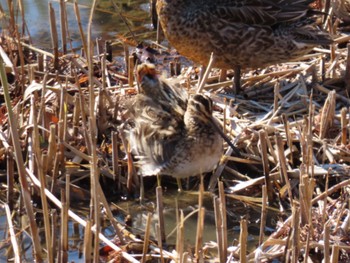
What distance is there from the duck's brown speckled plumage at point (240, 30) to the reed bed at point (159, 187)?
0.22m

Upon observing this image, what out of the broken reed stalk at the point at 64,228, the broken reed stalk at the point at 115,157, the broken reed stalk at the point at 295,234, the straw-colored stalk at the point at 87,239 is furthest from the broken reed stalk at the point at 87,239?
the broken reed stalk at the point at 115,157

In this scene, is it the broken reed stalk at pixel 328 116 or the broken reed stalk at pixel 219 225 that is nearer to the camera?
the broken reed stalk at pixel 219 225

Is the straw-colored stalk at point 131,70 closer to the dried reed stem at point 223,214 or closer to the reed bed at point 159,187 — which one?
the reed bed at point 159,187

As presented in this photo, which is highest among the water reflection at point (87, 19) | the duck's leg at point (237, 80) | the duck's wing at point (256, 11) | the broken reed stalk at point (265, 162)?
the duck's wing at point (256, 11)

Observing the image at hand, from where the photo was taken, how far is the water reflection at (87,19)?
8094 millimetres

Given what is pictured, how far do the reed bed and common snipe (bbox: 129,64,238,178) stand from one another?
0.48ft

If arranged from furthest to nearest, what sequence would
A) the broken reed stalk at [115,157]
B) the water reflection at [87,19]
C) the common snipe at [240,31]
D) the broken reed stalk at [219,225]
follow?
1. the water reflection at [87,19]
2. the common snipe at [240,31]
3. the broken reed stalk at [115,157]
4. the broken reed stalk at [219,225]

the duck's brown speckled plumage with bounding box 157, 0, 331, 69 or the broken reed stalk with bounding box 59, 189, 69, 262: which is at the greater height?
the duck's brown speckled plumage with bounding box 157, 0, 331, 69

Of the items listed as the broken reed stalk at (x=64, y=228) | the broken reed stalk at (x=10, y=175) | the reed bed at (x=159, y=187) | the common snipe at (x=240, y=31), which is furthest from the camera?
the common snipe at (x=240, y=31)

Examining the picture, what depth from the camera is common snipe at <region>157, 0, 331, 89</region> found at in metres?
6.43

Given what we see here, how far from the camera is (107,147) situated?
5797mm

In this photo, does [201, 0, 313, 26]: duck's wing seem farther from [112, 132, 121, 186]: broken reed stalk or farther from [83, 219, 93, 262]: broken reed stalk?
[83, 219, 93, 262]: broken reed stalk

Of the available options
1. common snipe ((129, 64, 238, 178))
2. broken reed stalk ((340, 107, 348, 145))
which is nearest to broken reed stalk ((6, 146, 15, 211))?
common snipe ((129, 64, 238, 178))

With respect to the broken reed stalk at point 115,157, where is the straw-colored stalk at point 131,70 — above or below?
above
